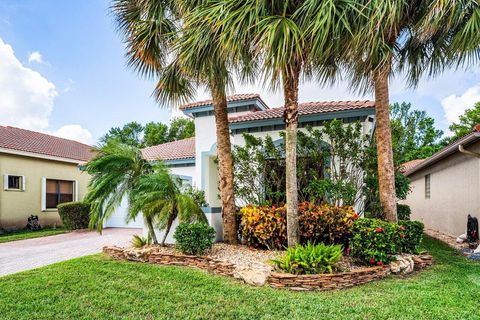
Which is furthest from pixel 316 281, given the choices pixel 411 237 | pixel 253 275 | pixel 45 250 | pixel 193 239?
pixel 45 250

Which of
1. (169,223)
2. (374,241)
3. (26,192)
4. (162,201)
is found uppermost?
(26,192)

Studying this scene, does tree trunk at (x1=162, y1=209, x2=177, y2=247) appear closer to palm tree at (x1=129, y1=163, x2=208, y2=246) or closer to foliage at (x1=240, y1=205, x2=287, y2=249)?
palm tree at (x1=129, y1=163, x2=208, y2=246)

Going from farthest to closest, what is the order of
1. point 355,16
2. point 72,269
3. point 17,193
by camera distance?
point 17,193, point 72,269, point 355,16

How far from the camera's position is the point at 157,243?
1009cm

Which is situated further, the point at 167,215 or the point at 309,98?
the point at 309,98

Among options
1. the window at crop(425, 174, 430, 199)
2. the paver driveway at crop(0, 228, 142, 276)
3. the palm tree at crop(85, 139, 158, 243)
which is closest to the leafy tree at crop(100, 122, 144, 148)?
the paver driveway at crop(0, 228, 142, 276)

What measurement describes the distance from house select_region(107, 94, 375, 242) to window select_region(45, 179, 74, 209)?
27.1 ft

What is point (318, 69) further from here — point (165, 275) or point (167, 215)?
point (165, 275)

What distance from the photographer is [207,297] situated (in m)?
5.82

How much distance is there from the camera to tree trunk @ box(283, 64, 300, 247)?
7.85 m

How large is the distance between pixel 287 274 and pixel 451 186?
11568mm

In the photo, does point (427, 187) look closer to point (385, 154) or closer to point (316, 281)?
point (385, 154)

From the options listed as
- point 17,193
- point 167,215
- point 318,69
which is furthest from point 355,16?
point 17,193

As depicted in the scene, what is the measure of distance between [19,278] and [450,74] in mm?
12238
